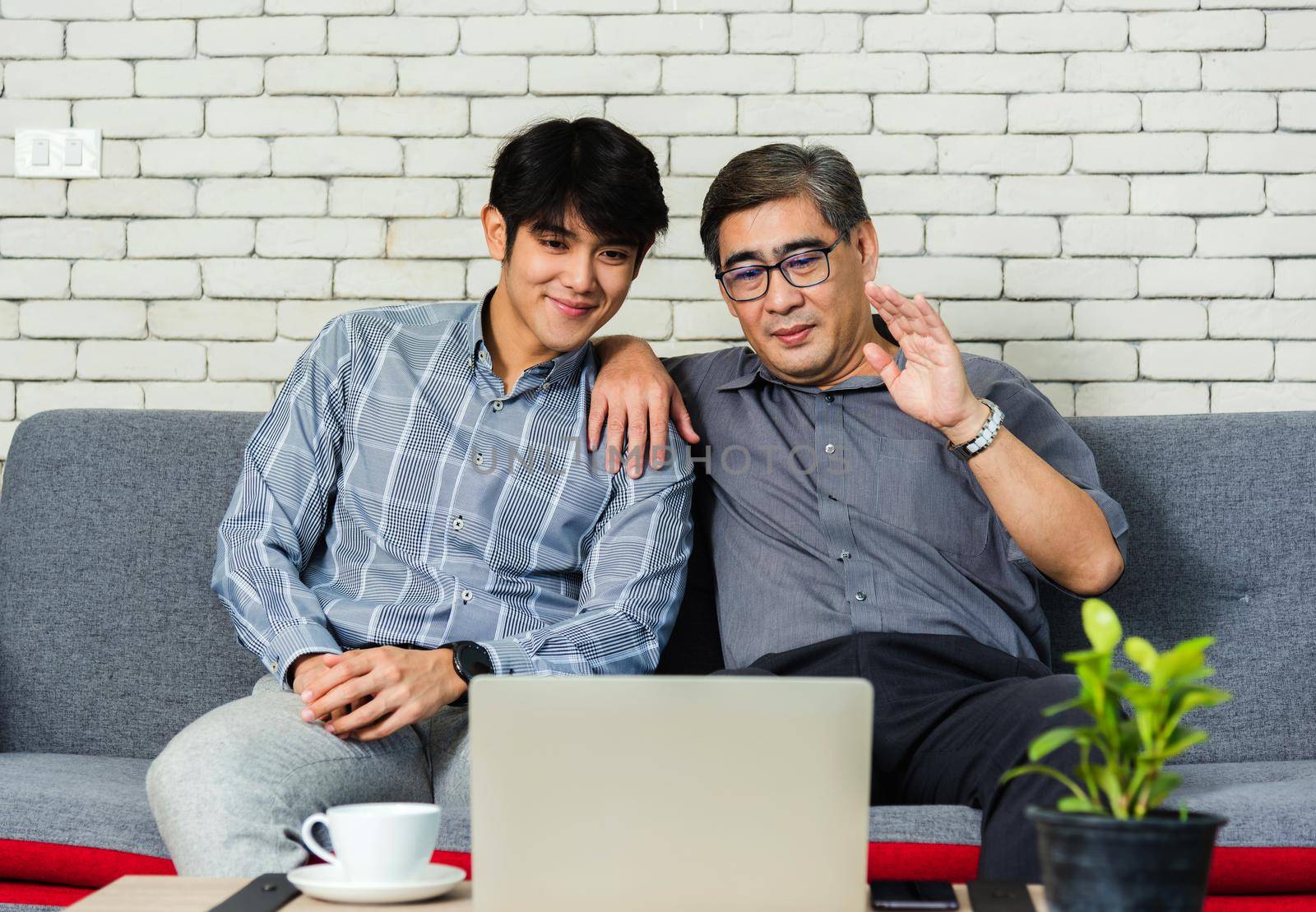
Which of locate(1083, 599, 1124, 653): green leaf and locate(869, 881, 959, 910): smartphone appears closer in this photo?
locate(1083, 599, 1124, 653): green leaf

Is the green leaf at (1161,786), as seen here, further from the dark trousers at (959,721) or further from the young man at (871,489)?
the young man at (871,489)

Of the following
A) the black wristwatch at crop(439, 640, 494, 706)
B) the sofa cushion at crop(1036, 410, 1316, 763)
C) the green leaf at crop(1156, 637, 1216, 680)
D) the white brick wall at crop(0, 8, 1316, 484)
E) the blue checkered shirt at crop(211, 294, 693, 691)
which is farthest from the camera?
the white brick wall at crop(0, 8, 1316, 484)

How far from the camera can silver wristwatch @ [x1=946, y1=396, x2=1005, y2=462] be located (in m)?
1.77

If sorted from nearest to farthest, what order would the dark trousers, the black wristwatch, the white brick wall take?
the dark trousers → the black wristwatch → the white brick wall

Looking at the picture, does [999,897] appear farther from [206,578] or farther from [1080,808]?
[206,578]

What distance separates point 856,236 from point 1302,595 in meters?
0.96

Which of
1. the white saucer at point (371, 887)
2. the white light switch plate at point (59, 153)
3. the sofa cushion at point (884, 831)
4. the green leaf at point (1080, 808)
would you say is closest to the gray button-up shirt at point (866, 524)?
the sofa cushion at point (884, 831)

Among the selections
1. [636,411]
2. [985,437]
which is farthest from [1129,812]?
[636,411]

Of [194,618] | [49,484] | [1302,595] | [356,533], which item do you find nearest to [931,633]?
[1302,595]

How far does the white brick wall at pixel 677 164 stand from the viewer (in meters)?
2.48

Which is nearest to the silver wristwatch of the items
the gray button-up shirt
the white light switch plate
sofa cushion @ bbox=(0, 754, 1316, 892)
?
the gray button-up shirt

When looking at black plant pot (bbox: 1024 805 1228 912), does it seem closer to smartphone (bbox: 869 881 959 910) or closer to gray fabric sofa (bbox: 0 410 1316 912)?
smartphone (bbox: 869 881 959 910)

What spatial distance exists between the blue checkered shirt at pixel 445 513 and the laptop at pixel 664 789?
0.90 meters

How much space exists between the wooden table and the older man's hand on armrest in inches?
37.4
